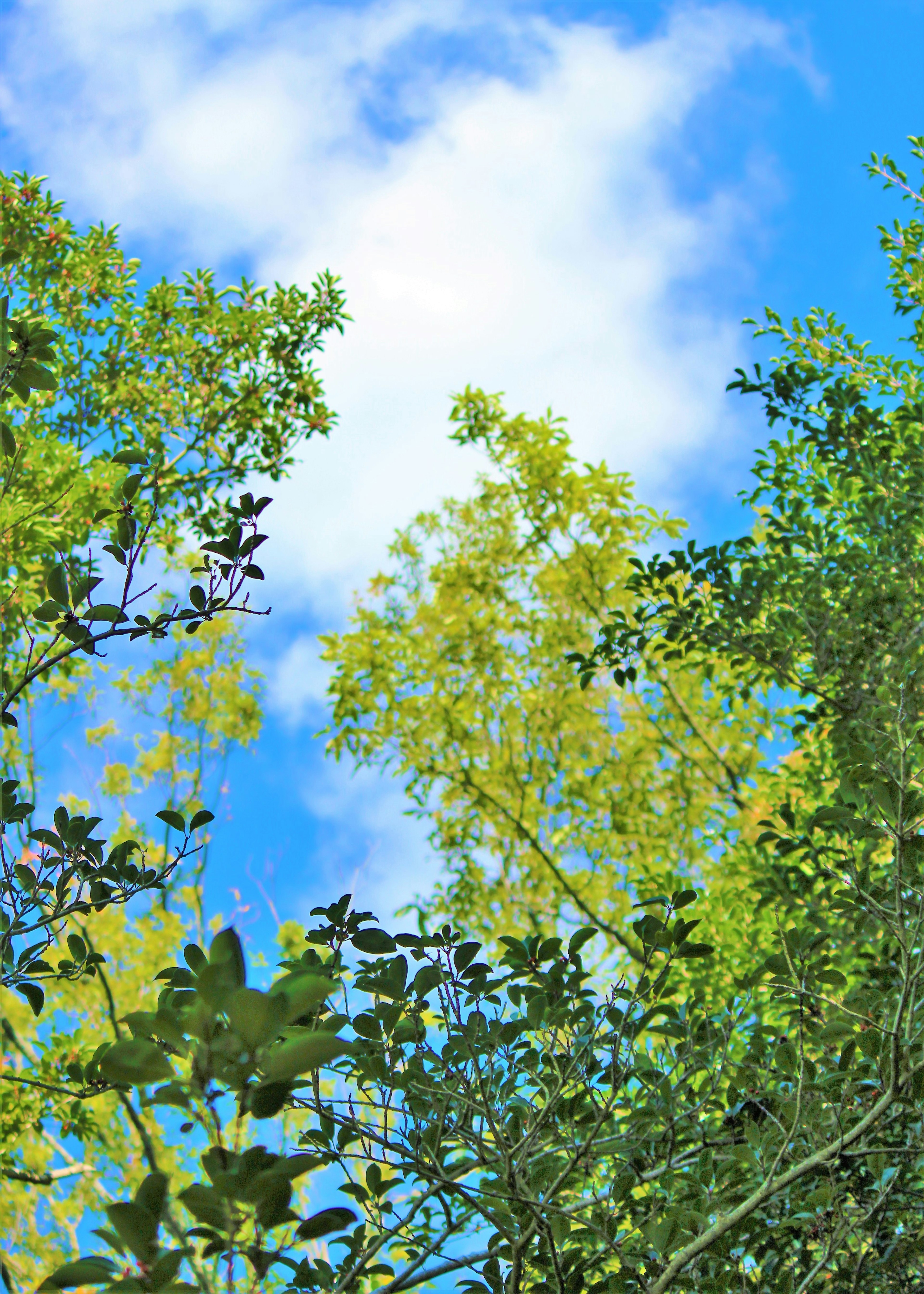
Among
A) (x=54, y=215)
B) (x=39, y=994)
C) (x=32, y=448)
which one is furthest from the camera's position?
(x=54, y=215)

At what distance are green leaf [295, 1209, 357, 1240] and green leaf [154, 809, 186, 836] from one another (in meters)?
0.98

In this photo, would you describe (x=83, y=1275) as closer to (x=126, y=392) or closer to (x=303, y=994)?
(x=303, y=994)

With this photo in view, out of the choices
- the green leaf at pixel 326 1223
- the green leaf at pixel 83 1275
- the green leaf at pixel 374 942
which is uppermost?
the green leaf at pixel 374 942

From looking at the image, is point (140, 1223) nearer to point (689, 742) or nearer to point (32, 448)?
point (32, 448)

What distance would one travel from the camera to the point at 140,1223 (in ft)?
2.87

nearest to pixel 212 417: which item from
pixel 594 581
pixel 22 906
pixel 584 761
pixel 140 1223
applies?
pixel 594 581

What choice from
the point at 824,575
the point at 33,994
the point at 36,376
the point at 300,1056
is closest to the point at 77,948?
the point at 33,994

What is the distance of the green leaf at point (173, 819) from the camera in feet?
6.12

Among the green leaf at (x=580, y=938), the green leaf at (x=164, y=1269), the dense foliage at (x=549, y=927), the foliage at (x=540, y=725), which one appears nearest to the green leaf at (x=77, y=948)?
the dense foliage at (x=549, y=927)

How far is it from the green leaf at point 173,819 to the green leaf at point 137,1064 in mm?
993

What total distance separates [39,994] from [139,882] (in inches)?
10.4

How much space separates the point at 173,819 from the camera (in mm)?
1906

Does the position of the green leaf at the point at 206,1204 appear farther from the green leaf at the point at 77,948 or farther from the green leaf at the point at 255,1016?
the green leaf at the point at 77,948

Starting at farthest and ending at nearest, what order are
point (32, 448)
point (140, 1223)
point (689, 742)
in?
point (689, 742) → point (32, 448) → point (140, 1223)
